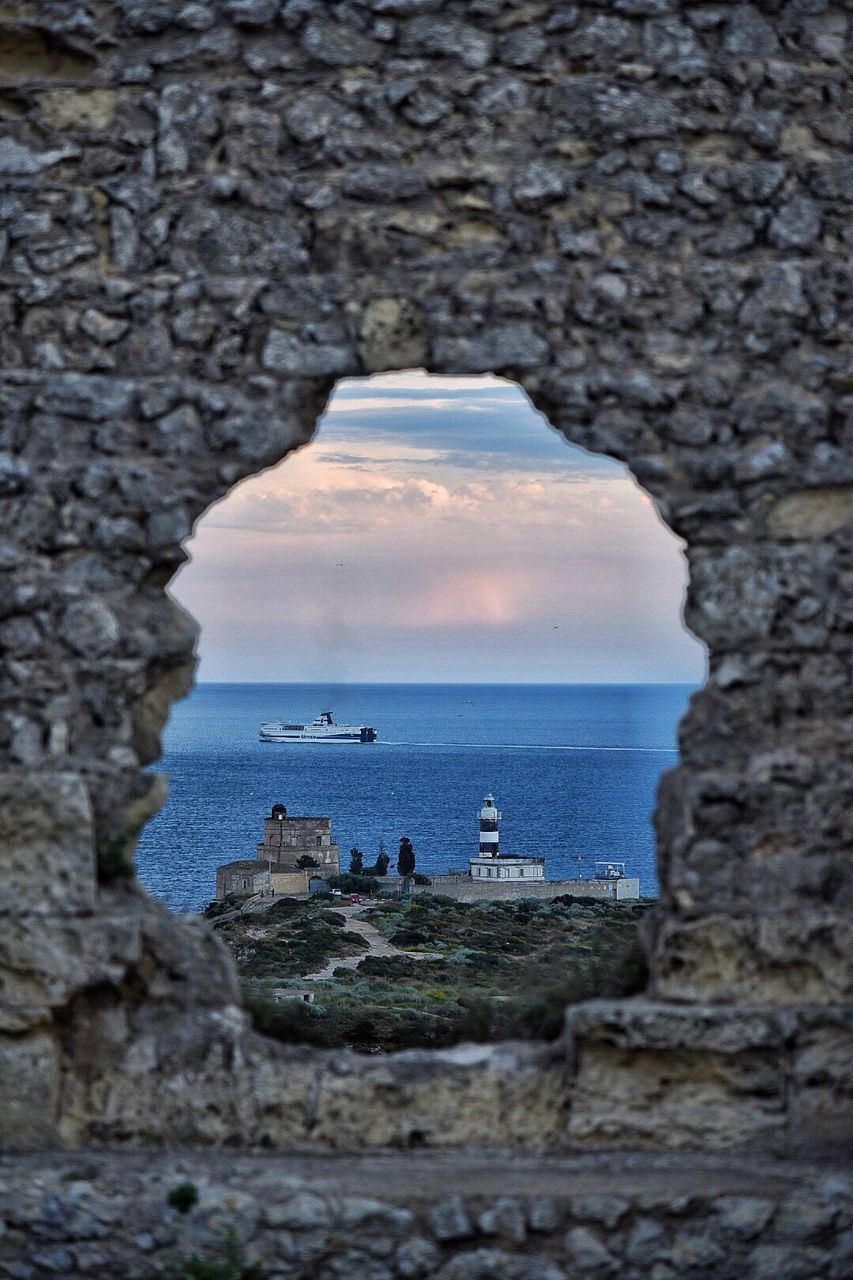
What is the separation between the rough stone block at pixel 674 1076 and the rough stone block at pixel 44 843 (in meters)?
1.68

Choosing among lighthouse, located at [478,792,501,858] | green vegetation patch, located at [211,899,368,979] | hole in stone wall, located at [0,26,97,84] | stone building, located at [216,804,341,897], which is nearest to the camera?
hole in stone wall, located at [0,26,97,84]

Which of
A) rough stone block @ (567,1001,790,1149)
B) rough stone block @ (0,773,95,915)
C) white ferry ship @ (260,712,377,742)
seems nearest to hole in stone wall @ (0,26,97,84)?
rough stone block @ (0,773,95,915)

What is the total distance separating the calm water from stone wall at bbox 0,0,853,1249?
53.4 feet

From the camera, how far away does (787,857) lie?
17.2 feet

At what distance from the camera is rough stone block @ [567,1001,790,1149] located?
5.17 m

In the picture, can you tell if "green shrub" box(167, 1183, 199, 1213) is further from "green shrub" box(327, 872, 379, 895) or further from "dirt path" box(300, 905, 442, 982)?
"green shrub" box(327, 872, 379, 895)

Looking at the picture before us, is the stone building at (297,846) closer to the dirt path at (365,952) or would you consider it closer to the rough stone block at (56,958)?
the dirt path at (365,952)

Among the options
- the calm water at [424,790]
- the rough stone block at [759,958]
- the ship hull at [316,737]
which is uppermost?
the ship hull at [316,737]

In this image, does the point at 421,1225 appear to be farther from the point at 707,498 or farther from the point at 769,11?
the point at 769,11

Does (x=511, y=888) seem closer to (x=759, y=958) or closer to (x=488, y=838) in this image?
(x=488, y=838)

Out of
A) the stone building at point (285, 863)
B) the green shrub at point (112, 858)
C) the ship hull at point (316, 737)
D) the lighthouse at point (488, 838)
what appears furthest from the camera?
the ship hull at point (316, 737)

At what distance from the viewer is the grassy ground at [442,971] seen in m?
5.67

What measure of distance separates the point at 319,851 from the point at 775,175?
85.1ft

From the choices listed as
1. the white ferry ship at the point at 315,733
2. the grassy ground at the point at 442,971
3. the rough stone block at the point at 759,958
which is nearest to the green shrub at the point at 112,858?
the grassy ground at the point at 442,971
